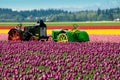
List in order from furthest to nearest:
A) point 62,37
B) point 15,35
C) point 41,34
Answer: point 15,35 → point 41,34 → point 62,37

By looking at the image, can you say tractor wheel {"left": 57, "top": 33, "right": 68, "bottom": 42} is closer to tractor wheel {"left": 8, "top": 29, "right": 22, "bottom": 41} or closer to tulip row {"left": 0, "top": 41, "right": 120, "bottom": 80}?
tractor wheel {"left": 8, "top": 29, "right": 22, "bottom": 41}

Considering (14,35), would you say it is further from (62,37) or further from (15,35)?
(62,37)

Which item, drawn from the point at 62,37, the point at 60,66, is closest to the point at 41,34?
the point at 62,37

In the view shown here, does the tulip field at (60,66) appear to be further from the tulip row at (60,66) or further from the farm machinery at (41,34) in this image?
the farm machinery at (41,34)

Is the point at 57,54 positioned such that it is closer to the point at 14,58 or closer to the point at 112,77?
the point at 14,58

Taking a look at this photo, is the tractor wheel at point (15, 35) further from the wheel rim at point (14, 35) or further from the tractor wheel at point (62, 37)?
the tractor wheel at point (62, 37)

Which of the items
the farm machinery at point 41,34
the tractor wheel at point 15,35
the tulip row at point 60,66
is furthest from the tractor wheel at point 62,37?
the tulip row at point 60,66

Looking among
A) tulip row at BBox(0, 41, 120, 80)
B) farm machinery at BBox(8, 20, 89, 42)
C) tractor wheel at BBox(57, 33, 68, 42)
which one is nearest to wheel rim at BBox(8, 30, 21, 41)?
farm machinery at BBox(8, 20, 89, 42)

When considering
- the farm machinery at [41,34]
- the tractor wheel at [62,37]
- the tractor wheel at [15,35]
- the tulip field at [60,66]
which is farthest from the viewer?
the tractor wheel at [15,35]

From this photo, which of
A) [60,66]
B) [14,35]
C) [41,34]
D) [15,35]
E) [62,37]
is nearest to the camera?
[60,66]

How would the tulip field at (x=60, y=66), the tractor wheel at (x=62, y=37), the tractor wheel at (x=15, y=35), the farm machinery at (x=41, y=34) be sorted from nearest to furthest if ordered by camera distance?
the tulip field at (x=60, y=66)
the tractor wheel at (x=62, y=37)
the farm machinery at (x=41, y=34)
the tractor wheel at (x=15, y=35)

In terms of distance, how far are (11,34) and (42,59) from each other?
14.0 m

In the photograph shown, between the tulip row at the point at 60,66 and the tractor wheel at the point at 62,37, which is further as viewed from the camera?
the tractor wheel at the point at 62,37

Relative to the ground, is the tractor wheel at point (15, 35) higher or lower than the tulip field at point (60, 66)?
lower
